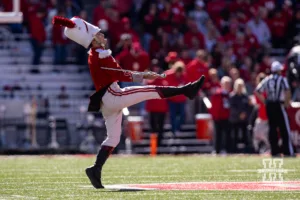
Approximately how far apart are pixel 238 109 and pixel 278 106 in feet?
11.8

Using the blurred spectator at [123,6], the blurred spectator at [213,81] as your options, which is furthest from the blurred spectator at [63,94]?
the blurred spectator at [213,81]

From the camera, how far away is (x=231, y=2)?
92.5 feet

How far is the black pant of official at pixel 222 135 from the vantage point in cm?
2231

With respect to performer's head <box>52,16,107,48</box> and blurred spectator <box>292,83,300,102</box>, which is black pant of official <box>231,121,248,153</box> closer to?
blurred spectator <box>292,83,300,102</box>

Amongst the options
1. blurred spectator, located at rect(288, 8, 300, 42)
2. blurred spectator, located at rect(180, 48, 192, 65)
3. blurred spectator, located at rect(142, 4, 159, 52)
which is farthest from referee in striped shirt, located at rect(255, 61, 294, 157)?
blurred spectator, located at rect(288, 8, 300, 42)

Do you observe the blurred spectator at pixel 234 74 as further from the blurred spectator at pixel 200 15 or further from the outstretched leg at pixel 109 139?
the outstretched leg at pixel 109 139

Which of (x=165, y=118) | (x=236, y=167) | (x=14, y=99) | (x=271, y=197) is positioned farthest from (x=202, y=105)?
(x=271, y=197)

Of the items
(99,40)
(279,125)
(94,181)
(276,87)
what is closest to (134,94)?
(99,40)

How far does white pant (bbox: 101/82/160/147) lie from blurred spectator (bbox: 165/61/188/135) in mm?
9906

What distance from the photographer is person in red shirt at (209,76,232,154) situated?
22.4 m

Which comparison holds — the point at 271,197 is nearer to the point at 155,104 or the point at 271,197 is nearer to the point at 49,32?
the point at 155,104

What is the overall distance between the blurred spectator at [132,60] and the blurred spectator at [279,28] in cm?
642

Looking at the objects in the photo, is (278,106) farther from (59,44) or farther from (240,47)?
(59,44)

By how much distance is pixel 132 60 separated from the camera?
22.5 m
